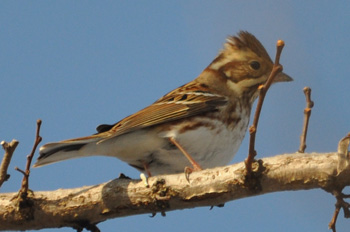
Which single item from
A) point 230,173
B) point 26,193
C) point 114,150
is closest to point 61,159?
point 114,150

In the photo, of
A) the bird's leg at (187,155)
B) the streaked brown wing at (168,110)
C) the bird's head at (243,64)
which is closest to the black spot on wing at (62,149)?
the streaked brown wing at (168,110)

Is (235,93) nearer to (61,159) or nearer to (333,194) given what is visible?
(61,159)

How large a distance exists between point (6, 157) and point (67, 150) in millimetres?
1303

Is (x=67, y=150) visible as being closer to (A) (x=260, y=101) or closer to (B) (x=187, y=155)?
(B) (x=187, y=155)

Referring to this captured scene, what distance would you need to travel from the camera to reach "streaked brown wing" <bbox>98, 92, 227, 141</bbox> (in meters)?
6.33

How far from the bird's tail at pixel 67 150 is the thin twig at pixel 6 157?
0.94m

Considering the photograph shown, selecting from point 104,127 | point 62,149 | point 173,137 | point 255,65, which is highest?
point 255,65

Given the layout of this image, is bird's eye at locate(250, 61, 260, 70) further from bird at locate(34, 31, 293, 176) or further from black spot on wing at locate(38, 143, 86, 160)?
black spot on wing at locate(38, 143, 86, 160)

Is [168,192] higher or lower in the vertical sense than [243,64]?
lower

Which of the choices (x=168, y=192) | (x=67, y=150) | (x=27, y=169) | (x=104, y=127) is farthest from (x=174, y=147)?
(x=27, y=169)

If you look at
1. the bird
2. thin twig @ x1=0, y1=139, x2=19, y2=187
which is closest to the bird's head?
the bird

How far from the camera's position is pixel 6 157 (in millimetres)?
4652

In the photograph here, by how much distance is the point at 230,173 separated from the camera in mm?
4527

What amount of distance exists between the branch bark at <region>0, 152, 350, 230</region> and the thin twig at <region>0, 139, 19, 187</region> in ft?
1.24
